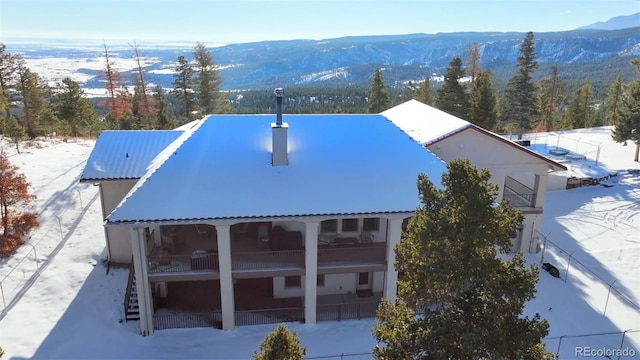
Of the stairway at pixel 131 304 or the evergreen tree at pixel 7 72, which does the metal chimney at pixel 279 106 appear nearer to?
the stairway at pixel 131 304

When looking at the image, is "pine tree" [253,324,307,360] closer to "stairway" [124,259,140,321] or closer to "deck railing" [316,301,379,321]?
"deck railing" [316,301,379,321]

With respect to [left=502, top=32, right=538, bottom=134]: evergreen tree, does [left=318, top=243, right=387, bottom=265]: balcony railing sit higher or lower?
lower

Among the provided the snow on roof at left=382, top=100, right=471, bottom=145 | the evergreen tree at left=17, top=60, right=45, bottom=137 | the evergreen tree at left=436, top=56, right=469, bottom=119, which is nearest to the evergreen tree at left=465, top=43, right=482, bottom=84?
the evergreen tree at left=436, top=56, right=469, bottom=119

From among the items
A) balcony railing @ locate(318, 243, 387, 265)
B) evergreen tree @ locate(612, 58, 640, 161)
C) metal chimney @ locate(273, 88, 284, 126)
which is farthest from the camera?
evergreen tree @ locate(612, 58, 640, 161)

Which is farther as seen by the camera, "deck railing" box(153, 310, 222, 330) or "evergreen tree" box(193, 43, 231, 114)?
"evergreen tree" box(193, 43, 231, 114)

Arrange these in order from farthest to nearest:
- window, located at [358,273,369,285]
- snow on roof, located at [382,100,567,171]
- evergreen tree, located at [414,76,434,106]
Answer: evergreen tree, located at [414,76,434,106], snow on roof, located at [382,100,567,171], window, located at [358,273,369,285]

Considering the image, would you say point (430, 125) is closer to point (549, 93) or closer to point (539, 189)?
point (539, 189)

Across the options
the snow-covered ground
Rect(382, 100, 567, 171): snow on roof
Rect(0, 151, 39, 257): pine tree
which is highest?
Rect(382, 100, 567, 171): snow on roof
